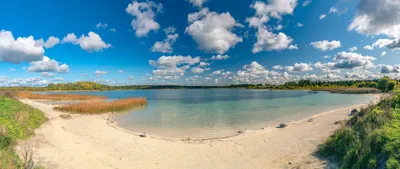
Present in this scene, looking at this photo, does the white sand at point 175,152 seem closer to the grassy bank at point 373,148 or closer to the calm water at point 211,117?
the grassy bank at point 373,148

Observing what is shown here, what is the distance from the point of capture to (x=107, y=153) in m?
9.99

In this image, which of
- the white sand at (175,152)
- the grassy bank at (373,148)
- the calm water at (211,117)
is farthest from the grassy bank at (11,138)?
the grassy bank at (373,148)

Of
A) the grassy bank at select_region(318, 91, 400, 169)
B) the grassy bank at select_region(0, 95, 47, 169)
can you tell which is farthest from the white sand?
the grassy bank at select_region(318, 91, 400, 169)

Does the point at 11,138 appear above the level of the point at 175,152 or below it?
above

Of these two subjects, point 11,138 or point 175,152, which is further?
point 175,152

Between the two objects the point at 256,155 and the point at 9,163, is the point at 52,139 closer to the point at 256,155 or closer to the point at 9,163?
the point at 9,163

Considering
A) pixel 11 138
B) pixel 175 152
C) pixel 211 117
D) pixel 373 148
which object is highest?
pixel 373 148

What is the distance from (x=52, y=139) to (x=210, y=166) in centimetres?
958

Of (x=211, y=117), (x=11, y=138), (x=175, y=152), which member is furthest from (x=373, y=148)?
(x=211, y=117)

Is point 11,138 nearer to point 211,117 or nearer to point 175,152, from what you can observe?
point 175,152

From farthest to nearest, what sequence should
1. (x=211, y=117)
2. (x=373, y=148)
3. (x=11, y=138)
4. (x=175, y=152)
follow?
1. (x=211, y=117)
2. (x=175, y=152)
3. (x=11, y=138)
4. (x=373, y=148)

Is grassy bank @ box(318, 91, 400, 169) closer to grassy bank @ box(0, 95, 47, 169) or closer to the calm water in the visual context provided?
the calm water

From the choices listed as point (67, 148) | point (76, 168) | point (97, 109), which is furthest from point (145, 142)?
point (97, 109)

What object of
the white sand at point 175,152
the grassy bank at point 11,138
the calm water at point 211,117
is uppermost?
the grassy bank at point 11,138
